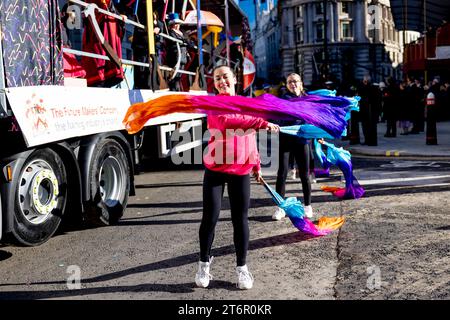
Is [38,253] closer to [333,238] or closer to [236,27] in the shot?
[333,238]

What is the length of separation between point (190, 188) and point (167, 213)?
6.31ft

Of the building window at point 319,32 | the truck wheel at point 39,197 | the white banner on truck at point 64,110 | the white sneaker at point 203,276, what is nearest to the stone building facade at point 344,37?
the building window at point 319,32

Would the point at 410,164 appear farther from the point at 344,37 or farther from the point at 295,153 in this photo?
the point at 344,37

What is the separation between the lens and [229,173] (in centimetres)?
442

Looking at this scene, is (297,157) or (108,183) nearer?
(108,183)

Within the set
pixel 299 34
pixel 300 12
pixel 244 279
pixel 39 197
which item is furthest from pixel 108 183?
pixel 300 12

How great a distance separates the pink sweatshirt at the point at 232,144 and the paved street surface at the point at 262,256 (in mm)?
967

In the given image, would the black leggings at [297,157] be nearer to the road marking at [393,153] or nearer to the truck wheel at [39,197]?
the truck wheel at [39,197]

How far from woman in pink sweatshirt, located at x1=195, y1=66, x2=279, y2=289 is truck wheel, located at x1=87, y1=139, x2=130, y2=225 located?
2007 millimetres

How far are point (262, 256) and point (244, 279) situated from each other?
0.94 meters

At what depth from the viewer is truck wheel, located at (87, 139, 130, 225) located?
20.0 feet

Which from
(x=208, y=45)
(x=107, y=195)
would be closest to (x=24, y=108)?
(x=107, y=195)

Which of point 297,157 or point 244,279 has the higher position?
point 297,157

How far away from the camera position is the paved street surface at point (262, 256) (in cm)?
431
